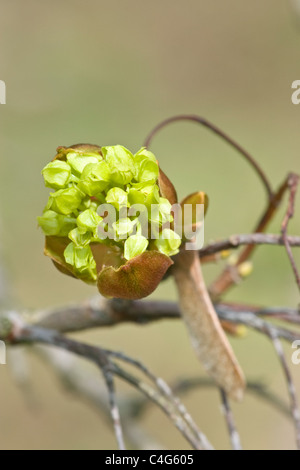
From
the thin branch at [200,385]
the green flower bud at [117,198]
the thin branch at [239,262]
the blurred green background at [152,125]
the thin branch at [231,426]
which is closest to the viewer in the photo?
the green flower bud at [117,198]

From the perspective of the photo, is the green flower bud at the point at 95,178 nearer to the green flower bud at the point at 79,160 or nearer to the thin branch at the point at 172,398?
the green flower bud at the point at 79,160

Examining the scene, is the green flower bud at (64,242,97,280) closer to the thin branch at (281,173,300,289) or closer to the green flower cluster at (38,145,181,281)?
the green flower cluster at (38,145,181,281)

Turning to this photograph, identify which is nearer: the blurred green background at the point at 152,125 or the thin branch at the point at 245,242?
the thin branch at the point at 245,242

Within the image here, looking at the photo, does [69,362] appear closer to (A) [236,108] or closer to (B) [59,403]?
(B) [59,403]

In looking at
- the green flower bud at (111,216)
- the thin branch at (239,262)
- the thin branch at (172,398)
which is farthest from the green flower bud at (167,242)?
the thin branch at (239,262)

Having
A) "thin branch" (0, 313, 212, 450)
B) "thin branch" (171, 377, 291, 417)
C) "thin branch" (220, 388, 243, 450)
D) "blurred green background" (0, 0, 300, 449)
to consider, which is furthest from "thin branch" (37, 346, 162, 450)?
"thin branch" (220, 388, 243, 450)

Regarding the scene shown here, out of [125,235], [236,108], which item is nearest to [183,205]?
[125,235]

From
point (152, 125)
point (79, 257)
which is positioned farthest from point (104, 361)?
point (152, 125)
